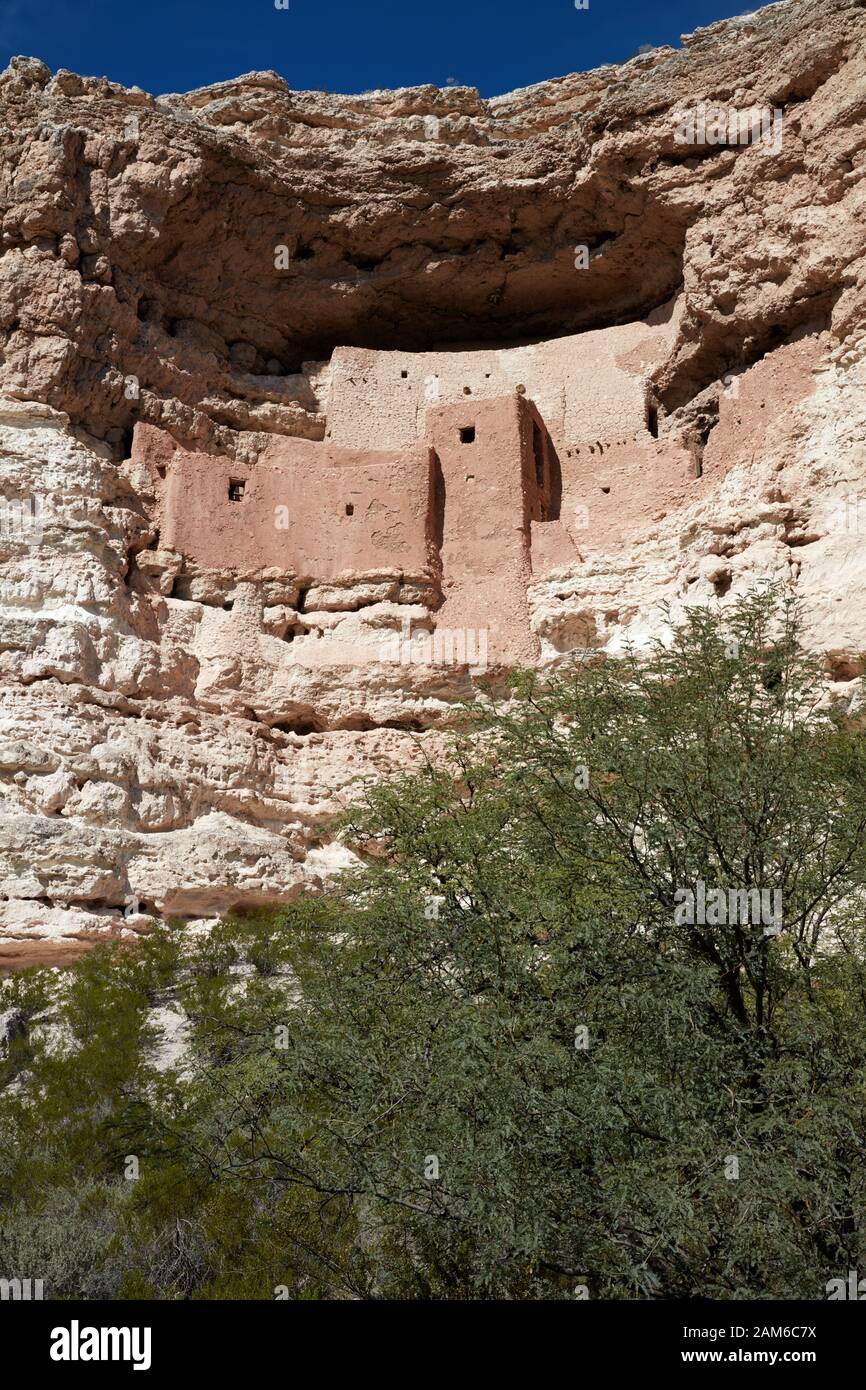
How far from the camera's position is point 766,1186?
20.2 feet

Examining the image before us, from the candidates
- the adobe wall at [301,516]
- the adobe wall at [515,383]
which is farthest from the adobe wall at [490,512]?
the adobe wall at [515,383]

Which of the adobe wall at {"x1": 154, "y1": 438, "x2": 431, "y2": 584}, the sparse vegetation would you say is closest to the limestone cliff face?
the adobe wall at {"x1": 154, "y1": 438, "x2": 431, "y2": 584}

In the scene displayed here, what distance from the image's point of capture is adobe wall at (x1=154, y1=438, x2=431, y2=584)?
16.2m

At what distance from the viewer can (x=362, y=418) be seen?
1817cm

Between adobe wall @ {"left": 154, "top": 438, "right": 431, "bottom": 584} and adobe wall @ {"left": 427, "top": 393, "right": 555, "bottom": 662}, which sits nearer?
adobe wall @ {"left": 427, "top": 393, "right": 555, "bottom": 662}

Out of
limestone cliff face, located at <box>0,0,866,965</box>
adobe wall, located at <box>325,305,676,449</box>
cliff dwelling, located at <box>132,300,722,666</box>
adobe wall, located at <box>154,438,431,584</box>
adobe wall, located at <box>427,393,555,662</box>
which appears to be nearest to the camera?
A: limestone cliff face, located at <box>0,0,866,965</box>

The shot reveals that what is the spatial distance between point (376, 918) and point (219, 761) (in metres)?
6.73

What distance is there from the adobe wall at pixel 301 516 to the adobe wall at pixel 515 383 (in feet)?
4.56

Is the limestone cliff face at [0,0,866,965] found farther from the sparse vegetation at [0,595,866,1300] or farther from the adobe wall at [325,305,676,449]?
the sparse vegetation at [0,595,866,1300]

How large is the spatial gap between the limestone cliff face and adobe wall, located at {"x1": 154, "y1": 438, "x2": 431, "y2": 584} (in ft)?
0.12

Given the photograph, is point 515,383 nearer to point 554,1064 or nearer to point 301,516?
point 301,516

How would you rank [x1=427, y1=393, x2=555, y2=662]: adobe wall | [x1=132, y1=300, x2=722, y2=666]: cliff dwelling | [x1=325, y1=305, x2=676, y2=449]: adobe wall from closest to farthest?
[x1=427, y1=393, x2=555, y2=662]: adobe wall, [x1=132, y1=300, x2=722, y2=666]: cliff dwelling, [x1=325, y1=305, x2=676, y2=449]: adobe wall

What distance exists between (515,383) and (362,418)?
200cm

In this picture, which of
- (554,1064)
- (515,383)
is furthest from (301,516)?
(554,1064)
